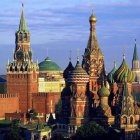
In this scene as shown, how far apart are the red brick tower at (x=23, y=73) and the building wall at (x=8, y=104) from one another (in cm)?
105

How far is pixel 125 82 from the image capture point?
250 feet

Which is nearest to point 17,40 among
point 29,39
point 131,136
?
point 29,39

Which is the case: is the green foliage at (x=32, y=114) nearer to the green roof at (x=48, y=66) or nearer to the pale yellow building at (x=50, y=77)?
the pale yellow building at (x=50, y=77)

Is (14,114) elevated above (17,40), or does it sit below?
below

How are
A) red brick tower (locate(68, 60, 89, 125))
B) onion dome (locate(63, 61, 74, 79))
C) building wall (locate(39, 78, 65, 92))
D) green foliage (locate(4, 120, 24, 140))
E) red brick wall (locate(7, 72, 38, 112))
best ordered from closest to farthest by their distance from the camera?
1. red brick tower (locate(68, 60, 89, 125))
2. green foliage (locate(4, 120, 24, 140))
3. onion dome (locate(63, 61, 74, 79))
4. red brick wall (locate(7, 72, 38, 112))
5. building wall (locate(39, 78, 65, 92))

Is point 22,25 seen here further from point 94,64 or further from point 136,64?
point 136,64

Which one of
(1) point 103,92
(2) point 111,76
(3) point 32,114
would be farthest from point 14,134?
(3) point 32,114

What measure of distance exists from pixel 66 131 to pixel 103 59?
9374 millimetres

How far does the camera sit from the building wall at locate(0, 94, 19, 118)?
10125 centimetres

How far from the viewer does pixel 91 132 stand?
74.2 metres

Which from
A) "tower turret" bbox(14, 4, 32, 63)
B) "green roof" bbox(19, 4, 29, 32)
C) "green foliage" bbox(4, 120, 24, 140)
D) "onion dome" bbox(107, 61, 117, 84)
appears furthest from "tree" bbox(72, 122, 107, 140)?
"green roof" bbox(19, 4, 29, 32)

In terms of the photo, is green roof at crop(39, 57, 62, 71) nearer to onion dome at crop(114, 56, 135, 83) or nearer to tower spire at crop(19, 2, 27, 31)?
tower spire at crop(19, 2, 27, 31)

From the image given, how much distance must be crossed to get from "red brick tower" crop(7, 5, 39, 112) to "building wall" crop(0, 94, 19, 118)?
1050mm

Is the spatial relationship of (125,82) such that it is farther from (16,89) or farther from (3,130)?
(16,89)
